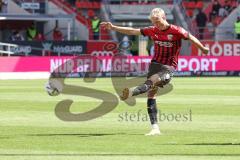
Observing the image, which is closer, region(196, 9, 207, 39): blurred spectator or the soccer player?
the soccer player

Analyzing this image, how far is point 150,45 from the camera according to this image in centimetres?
4816

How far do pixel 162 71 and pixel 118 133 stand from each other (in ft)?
4.64

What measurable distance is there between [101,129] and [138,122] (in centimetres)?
190

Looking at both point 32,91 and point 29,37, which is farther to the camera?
point 29,37

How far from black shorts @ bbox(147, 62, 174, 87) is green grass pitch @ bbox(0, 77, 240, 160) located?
3.30 feet

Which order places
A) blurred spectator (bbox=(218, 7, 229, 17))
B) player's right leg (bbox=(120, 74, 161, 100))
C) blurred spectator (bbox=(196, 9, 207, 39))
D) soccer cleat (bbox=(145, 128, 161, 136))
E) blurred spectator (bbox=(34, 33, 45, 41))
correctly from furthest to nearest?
blurred spectator (bbox=(218, 7, 229, 17)) < blurred spectator (bbox=(196, 9, 207, 39)) < blurred spectator (bbox=(34, 33, 45, 41)) < soccer cleat (bbox=(145, 128, 161, 136)) < player's right leg (bbox=(120, 74, 161, 100))

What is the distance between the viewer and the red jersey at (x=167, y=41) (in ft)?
47.2

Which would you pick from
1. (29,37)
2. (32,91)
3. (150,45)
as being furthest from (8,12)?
(32,91)

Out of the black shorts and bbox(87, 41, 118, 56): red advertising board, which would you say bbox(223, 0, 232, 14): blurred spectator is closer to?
bbox(87, 41, 118, 56): red advertising board

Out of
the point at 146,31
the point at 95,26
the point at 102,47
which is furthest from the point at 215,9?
the point at 146,31

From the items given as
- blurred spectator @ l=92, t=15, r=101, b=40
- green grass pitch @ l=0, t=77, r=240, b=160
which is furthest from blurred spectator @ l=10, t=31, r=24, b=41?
green grass pitch @ l=0, t=77, r=240, b=160

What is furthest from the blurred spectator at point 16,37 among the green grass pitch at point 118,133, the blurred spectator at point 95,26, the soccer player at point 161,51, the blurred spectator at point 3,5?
the soccer player at point 161,51

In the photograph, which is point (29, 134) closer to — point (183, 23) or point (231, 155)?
point (231, 155)

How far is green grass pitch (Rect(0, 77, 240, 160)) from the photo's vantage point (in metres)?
11.7
